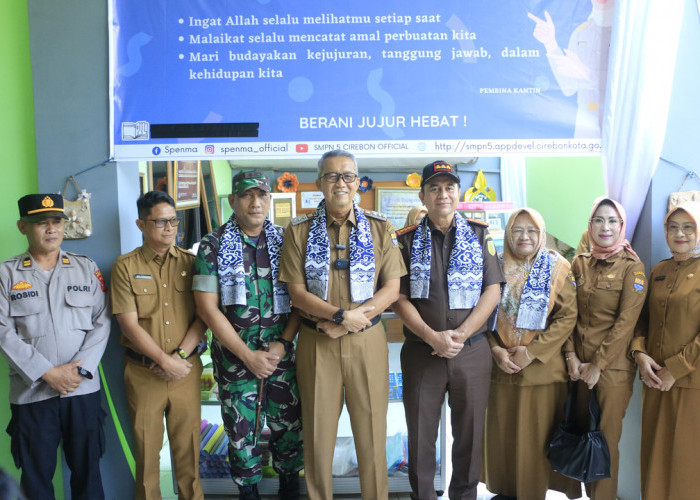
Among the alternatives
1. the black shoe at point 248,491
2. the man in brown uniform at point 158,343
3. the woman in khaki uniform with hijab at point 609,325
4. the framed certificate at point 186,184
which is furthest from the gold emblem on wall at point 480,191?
the black shoe at point 248,491

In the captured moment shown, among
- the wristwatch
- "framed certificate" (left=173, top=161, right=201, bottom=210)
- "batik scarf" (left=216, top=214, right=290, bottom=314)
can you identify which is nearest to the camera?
the wristwatch

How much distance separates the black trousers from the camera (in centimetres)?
232

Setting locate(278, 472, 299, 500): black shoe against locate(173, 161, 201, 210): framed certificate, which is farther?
locate(173, 161, 201, 210): framed certificate

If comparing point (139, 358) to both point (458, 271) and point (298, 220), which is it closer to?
point (298, 220)

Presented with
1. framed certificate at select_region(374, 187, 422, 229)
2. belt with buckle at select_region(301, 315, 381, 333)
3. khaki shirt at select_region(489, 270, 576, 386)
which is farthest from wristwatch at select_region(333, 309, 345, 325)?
framed certificate at select_region(374, 187, 422, 229)

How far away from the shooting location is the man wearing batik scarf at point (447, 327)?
7.80 ft

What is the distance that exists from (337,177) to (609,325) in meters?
1.62

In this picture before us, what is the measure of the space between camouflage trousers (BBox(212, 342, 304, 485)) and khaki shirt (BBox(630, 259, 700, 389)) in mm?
1814

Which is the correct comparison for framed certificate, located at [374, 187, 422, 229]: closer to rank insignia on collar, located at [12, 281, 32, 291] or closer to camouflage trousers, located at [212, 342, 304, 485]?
camouflage trousers, located at [212, 342, 304, 485]

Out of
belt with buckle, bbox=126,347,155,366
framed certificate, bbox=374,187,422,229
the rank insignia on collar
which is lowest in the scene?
belt with buckle, bbox=126,347,155,366

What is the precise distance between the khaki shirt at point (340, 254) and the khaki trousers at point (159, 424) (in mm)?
784

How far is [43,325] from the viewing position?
2332 millimetres

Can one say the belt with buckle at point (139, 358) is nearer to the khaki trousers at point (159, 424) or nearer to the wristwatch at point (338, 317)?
the khaki trousers at point (159, 424)

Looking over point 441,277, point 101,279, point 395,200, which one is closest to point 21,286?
point 101,279
